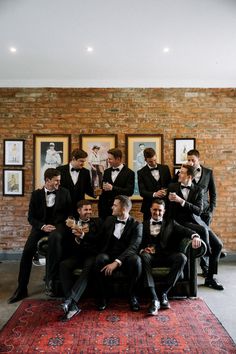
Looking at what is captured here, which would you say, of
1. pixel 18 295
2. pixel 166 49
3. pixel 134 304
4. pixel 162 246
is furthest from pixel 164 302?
pixel 166 49

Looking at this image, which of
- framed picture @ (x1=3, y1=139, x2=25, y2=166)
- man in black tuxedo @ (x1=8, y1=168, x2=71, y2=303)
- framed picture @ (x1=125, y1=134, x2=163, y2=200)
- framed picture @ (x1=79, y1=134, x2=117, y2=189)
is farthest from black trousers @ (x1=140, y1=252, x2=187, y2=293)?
framed picture @ (x1=3, y1=139, x2=25, y2=166)

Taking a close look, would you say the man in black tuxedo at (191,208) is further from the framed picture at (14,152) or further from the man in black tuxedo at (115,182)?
the framed picture at (14,152)

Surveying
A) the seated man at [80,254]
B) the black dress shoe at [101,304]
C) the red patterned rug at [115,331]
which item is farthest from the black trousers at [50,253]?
the black dress shoe at [101,304]

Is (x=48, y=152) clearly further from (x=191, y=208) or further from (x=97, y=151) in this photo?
(x=191, y=208)

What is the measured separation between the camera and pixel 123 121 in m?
5.89

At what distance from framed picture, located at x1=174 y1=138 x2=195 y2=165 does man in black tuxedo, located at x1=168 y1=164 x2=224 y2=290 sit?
1.47m

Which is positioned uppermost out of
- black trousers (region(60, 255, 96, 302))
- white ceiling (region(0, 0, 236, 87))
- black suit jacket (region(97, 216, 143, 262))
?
white ceiling (region(0, 0, 236, 87))

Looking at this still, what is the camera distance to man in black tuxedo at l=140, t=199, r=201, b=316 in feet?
12.0

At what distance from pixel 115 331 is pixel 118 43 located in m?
3.56

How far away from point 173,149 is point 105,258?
2872 mm

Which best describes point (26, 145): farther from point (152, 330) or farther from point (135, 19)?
point (152, 330)

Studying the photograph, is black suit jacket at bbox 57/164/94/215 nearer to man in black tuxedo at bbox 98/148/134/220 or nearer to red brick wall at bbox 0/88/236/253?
man in black tuxedo at bbox 98/148/134/220

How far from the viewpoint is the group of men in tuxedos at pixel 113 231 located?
3646 mm

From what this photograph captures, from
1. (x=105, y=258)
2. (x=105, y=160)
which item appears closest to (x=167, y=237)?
(x=105, y=258)
